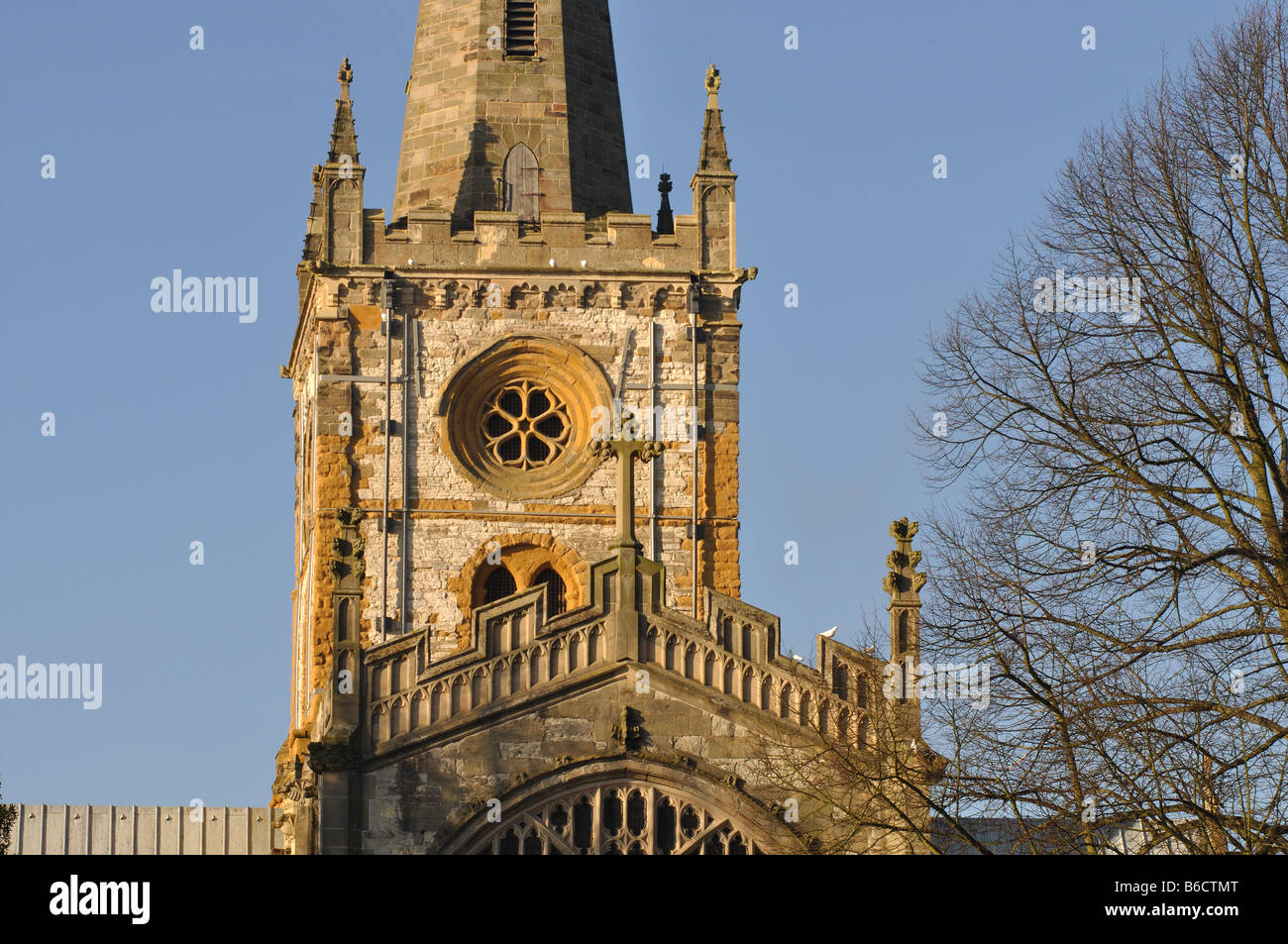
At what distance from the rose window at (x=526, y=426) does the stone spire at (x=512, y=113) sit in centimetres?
327

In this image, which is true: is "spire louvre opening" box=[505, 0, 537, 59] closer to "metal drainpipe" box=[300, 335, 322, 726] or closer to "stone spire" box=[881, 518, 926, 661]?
"metal drainpipe" box=[300, 335, 322, 726]

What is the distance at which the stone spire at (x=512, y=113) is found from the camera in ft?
159

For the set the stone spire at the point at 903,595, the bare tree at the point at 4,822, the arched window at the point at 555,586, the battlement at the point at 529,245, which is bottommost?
the bare tree at the point at 4,822

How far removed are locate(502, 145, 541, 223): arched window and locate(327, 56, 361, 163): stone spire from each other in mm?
2679

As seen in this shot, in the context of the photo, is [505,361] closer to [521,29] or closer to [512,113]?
[512,113]

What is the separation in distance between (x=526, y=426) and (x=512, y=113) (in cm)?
573

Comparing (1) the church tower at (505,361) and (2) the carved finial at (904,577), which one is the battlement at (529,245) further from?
(2) the carved finial at (904,577)

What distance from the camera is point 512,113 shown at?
48562mm

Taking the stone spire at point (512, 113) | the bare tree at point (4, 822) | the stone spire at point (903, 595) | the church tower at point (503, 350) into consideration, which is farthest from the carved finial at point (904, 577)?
the stone spire at point (512, 113)

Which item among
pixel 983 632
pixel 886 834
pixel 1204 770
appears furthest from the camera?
pixel 886 834

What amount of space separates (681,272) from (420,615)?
7.45 metres

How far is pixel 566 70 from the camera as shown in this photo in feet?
161
